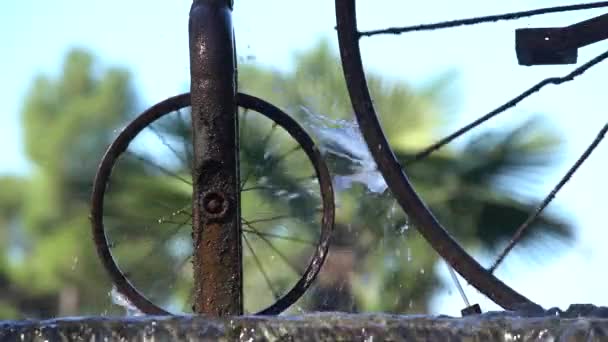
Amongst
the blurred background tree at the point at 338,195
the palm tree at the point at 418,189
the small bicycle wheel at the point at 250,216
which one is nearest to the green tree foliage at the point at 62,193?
the blurred background tree at the point at 338,195

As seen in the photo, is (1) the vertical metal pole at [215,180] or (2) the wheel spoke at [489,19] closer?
(1) the vertical metal pole at [215,180]

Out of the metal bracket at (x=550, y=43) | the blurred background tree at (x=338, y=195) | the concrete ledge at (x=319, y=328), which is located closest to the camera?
the concrete ledge at (x=319, y=328)

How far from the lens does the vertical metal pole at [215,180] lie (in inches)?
57.9

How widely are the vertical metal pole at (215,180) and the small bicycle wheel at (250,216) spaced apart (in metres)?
0.32

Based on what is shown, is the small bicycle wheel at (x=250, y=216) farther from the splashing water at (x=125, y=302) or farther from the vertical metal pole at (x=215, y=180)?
the vertical metal pole at (x=215, y=180)

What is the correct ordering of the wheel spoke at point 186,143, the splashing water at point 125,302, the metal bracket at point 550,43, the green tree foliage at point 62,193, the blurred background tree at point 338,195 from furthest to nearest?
the green tree foliage at point 62,193 → the blurred background tree at point 338,195 → the wheel spoke at point 186,143 → the metal bracket at point 550,43 → the splashing water at point 125,302

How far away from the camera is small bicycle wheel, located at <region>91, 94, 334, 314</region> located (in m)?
1.98

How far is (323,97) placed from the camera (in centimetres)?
556

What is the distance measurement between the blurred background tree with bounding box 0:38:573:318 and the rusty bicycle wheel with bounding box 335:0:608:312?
0.37m

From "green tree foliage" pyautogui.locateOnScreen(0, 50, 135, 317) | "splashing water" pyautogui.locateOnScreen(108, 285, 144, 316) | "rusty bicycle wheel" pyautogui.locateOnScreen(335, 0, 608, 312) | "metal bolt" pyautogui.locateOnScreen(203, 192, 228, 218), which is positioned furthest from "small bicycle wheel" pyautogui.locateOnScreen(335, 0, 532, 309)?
"green tree foliage" pyautogui.locateOnScreen(0, 50, 135, 317)

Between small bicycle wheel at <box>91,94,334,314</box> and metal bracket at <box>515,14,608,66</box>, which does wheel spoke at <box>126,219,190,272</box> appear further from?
metal bracket at <box>515,14,608,66</box>

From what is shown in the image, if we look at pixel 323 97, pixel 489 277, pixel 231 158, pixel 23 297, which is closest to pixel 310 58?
pixel 323 97

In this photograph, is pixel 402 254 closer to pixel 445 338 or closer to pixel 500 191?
pixel 500 191

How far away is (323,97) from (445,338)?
4.41 metres
